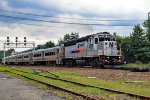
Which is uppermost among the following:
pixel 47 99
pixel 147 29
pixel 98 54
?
pixel 147 29

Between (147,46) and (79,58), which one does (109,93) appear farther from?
(147,46)

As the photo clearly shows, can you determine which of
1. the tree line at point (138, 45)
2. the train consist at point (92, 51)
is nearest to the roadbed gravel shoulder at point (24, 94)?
the train consist at point (92, 51)

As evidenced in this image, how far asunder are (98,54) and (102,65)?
1.34m

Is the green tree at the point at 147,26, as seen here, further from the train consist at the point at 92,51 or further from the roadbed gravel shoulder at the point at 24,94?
the roadbed gravel shoulder at the point at 24,94

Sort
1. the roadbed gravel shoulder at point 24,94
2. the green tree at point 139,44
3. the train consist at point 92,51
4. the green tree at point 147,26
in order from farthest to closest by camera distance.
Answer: the green tree at point 147,26 < the green tree at point 139,44 < the train consist at point 92,51 < the roadbed gravel shoulder at point 24,94

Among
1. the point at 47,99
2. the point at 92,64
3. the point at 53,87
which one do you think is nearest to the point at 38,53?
the point at 92,64

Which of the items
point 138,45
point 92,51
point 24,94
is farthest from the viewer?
point 138,45

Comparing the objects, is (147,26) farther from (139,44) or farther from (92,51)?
(92,51)

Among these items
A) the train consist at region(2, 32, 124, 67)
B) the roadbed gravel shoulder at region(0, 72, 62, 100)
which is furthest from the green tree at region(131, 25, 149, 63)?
the roadbed gravel shoulder at region(0, 72, 62, 100)

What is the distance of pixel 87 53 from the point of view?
135ft

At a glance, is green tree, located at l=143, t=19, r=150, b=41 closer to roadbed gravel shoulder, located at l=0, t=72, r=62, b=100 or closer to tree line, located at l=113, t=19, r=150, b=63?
tree line, located at l=113, t=19, r=150, b=63

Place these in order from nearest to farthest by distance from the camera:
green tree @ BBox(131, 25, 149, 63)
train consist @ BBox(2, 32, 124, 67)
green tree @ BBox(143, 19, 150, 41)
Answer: train consist @ BBox(2, 32, 124, 67), green tree @ BBox(131, 25, 149, 63), green tree @ BBox(143, 19, 150, 41)

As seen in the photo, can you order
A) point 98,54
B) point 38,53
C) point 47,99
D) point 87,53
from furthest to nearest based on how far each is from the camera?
point 38,53 → point 87,53 → point 98,54 → point 47,99

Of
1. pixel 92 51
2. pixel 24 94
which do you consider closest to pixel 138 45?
pixel 92 51
